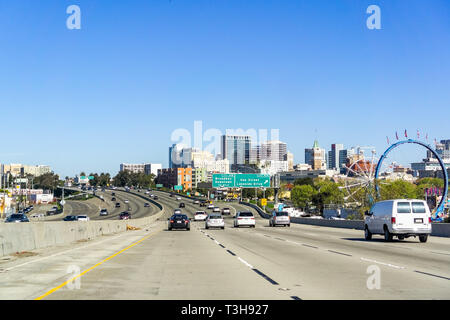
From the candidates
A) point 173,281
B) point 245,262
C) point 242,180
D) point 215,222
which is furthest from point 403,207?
point 242,180

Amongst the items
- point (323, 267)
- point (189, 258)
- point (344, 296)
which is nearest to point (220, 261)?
point (189, 258)

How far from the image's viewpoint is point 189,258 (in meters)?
19.7

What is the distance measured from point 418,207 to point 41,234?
17878 mm

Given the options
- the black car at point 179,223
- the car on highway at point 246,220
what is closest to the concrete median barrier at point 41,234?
the black car at point 179,223

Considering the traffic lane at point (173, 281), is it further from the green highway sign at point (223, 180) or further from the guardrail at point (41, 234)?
the green highway sign at point (223, 180)

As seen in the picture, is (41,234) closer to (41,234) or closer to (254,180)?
(41,234)

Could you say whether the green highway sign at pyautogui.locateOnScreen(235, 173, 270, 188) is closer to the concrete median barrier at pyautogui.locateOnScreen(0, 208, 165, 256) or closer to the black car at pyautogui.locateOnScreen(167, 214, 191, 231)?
the black car at pyautogui.locateOnScreen(167, 214, 191, 231)

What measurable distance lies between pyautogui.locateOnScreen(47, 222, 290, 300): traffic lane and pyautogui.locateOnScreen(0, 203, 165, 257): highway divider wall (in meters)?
4.61

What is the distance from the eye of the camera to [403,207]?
2819cm

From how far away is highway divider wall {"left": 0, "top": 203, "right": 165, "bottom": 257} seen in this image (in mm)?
21016

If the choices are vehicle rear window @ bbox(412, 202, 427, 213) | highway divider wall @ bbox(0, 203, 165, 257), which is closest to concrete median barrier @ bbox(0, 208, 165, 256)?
highway divider wall @ bbox(0, 203, 165, 257)
